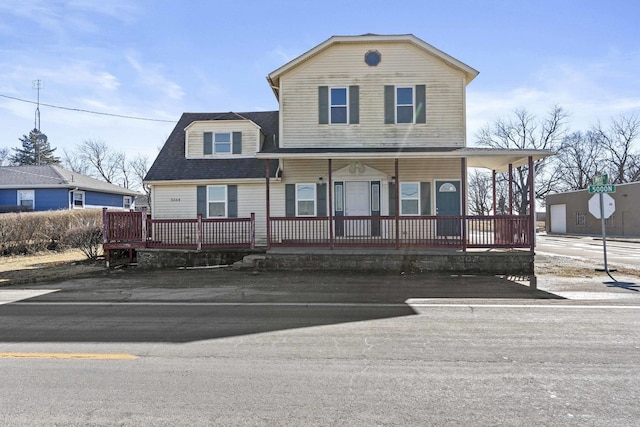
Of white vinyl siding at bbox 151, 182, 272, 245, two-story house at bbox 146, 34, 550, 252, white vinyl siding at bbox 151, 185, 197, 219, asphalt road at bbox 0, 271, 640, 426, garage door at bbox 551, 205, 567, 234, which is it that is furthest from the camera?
garage door at bbox 551, 205, 567, 234

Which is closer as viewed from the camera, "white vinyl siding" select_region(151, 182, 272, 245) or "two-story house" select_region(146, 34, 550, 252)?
"two-story house" select_region(146, 34, 550, 252)

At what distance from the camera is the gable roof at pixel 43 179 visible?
31.3 m

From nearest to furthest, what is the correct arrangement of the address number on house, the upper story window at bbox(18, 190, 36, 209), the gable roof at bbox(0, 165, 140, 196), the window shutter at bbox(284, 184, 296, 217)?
1. the address number on house
2. the window shutter at bbox(284, 184, 296, 217)
3. the gable roof at bbox(0, 165, 140, 196)
4. the upper story window at bbox(18, 190, 36, 209)

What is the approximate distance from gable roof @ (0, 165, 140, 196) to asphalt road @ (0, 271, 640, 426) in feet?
83.8

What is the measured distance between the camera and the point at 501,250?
46.8 feet

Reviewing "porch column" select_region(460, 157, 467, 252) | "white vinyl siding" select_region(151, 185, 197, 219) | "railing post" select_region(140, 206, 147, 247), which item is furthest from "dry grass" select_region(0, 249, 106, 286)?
"porch column" select_region(460, 157, 467, 252)

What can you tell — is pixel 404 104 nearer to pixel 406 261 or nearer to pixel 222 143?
pixel 406 261

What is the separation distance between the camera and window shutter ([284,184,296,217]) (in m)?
17.4

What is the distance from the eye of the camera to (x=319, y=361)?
17.4 ft

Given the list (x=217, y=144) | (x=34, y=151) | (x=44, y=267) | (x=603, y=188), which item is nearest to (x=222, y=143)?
(x=217, y=144)

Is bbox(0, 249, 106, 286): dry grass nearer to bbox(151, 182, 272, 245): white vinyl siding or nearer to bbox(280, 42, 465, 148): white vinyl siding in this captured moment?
bbox(151, 182, 272, 245): white vinyl siding

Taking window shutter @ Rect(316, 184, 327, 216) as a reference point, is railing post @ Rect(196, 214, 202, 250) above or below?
below

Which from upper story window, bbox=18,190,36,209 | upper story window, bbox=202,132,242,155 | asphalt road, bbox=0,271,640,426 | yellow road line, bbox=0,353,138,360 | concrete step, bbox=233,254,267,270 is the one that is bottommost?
asphalt road, bbox=0,271,640,426

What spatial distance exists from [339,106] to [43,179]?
25.8 m
